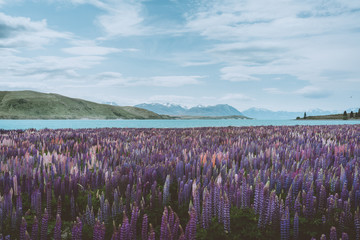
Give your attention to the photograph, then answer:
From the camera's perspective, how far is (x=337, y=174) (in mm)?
3621

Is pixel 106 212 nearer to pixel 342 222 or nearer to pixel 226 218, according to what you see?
pixel 226 218

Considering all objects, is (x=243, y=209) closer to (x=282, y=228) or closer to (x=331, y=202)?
(x=282, y=228)

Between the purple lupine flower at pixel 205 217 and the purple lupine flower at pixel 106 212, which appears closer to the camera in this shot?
the purple lupine flower at pixel 205 217

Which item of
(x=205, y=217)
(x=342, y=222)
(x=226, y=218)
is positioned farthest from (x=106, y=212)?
(x=342, y=222)

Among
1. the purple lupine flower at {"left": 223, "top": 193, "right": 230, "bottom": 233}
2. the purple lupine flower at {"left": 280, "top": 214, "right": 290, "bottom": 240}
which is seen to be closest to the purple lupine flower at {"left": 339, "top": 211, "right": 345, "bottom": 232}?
the purple lupine flower at {"left": 280, "top": 214, "right": 290, "bottom": 240}

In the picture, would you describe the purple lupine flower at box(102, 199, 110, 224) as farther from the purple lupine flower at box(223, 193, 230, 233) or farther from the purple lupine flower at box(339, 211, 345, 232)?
the purple lupine flower at box(339, 211, 345, 232)

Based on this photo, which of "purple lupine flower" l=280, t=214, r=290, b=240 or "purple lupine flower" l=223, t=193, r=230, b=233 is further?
"purple lupine flower" l=223, t=193, r=230, b=233

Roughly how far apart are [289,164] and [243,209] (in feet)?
6.02

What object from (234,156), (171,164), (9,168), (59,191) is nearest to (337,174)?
(234,156)

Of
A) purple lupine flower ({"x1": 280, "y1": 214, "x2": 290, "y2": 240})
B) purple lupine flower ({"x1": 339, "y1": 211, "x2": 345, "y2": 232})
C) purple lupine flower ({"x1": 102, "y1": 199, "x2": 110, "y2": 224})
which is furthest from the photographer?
purple lupine flower ({"x1": 102, "y1": 199, "x2": 110, "y2": 224})

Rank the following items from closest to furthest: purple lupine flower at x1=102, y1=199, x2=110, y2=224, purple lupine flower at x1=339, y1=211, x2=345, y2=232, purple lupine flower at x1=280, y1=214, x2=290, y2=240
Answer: purple lupine flower at x1=280, y1=214, x2=290, y2=240, purple lupine flower at x1=339, y1=211, x2=345, y2=232, purple lupine flower at x1=102, y1=199, x2=110, y2=224

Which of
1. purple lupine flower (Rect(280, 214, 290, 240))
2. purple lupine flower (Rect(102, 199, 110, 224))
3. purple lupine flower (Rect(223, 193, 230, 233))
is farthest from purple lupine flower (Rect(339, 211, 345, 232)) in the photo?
purple lupine flower (Rect(102, 199, 110, 224))

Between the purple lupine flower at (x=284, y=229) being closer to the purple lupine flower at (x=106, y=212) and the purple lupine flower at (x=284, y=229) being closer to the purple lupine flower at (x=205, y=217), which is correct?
the purple lupine flower at (x=205, y=217)

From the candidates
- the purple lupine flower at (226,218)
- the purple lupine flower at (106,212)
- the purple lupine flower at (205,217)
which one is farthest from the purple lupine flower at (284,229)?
the purple lupine flower at (106,212)
